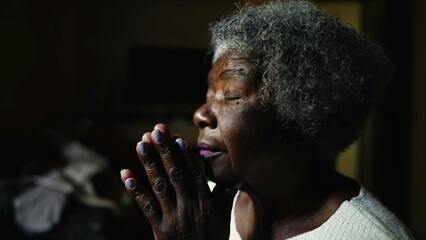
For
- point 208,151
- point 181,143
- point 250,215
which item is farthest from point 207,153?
point 250,215

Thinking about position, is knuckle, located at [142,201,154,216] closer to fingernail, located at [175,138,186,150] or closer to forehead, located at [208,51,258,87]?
fingernail, located at [175,138,186,150]

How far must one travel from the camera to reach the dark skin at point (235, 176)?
79 cm

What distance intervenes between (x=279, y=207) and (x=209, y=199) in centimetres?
25

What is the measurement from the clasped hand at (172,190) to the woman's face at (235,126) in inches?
4.3

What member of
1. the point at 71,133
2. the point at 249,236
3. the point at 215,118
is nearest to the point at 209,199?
the point at 215,118

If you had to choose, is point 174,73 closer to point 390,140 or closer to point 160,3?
point 160,3

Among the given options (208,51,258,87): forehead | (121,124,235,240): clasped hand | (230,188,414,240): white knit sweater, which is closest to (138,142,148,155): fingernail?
(121,124,235,240): clasped hand

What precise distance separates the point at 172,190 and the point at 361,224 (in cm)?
39

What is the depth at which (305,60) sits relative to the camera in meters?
0.87

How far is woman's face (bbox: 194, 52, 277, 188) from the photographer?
0.89 meters

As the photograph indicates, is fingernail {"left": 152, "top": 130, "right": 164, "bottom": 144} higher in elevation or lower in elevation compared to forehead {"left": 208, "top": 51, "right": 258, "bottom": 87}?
lower

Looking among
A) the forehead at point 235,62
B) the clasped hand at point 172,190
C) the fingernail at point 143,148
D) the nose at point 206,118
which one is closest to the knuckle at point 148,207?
the clasped hand at point 172,190

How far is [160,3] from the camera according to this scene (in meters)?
4.86

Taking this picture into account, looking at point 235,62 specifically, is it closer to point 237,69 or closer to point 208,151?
point 237,69
